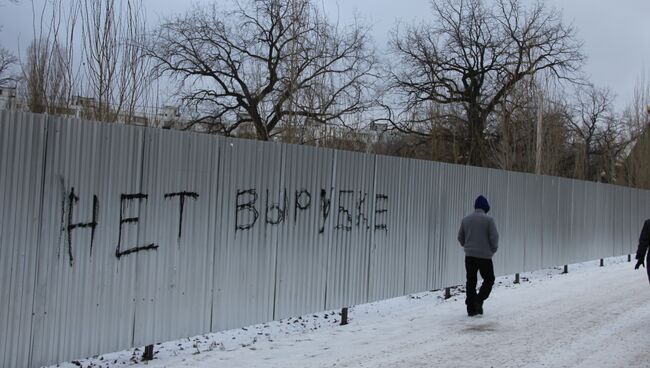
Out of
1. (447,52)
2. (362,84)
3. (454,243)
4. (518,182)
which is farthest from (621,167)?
(454,243)

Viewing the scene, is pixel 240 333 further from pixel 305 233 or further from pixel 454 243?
pixel 454 243

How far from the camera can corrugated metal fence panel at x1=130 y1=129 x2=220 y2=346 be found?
5383mm

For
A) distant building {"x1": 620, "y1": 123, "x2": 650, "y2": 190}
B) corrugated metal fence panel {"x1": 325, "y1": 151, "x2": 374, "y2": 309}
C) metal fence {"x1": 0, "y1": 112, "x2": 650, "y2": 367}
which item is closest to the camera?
metal fence {"x1": 0, "y1": 112, "x2": 650, "y2": 367}

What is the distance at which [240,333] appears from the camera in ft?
22.6

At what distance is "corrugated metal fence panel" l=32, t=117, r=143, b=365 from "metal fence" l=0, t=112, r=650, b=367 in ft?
0.04

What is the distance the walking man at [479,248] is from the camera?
8.05 meters

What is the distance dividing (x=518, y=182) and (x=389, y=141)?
54.8ft

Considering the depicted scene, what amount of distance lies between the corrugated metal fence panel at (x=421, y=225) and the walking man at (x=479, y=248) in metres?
1.05

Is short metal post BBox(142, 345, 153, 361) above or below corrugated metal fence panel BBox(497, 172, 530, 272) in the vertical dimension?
below

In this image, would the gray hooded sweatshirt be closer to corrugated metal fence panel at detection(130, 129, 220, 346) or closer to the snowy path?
the snowy path

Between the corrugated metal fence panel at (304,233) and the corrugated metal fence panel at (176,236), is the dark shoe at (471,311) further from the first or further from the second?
the corrugated metal fence panel at (176,236)

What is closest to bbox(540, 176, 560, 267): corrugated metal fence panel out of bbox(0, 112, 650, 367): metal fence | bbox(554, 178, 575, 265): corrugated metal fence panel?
bbox(554, 178, 575, 265): corrugated metal fence panel

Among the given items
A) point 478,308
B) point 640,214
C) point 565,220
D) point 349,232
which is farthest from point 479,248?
point 640,214

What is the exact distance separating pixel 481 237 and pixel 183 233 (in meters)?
4.20
